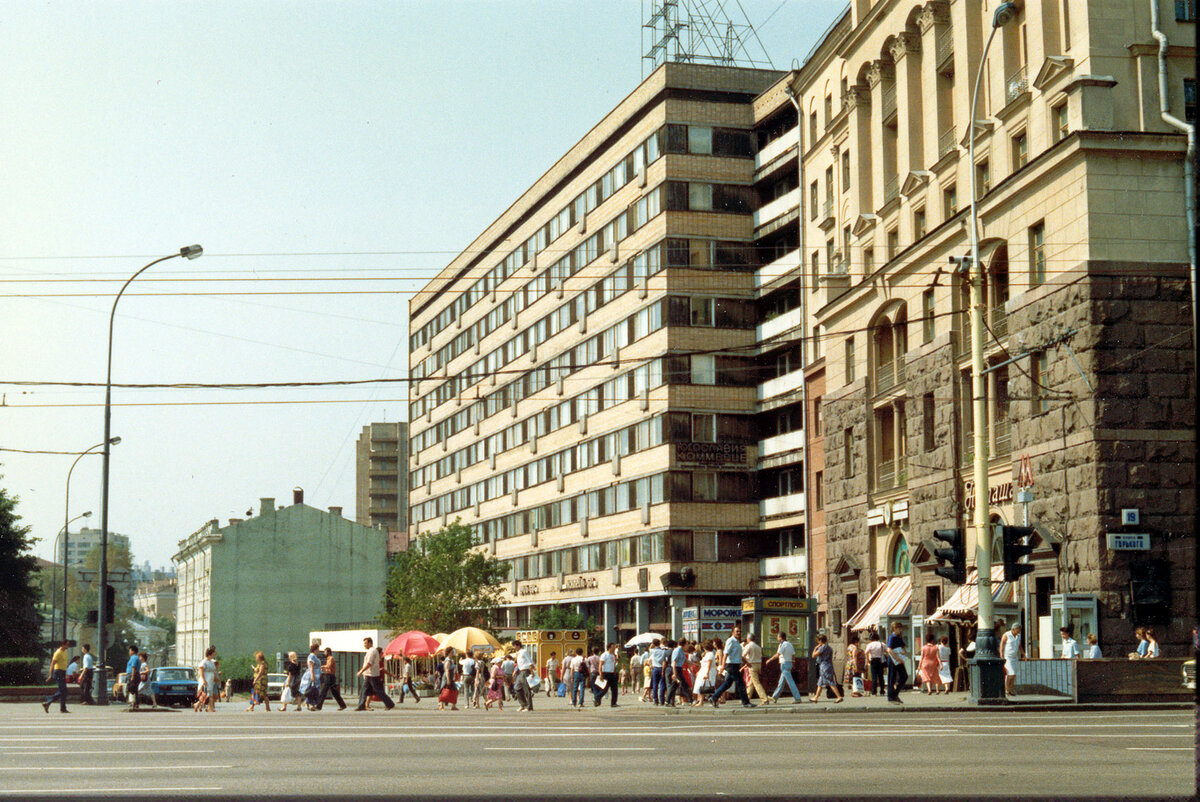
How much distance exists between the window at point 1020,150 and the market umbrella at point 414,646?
80.4 ft

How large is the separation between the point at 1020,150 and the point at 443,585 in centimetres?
4131

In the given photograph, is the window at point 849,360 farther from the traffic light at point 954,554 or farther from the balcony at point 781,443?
the traffic light at point 954,554

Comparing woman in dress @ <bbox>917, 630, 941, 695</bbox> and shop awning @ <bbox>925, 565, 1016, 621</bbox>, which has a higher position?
shop awning @ <bbox>925, 565, 1016, 621</bbox>

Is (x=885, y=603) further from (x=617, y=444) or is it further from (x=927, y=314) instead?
(x=617, y=444)

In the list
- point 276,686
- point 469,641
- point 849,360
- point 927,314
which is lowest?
point 276,686

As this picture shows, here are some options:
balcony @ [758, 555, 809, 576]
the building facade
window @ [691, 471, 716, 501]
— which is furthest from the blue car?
the building facade

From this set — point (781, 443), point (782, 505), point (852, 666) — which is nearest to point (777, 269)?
point (781, 443)

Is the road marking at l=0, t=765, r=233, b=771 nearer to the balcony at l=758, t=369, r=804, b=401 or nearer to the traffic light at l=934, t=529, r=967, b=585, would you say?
the traffic light at l=934, t=529, r=967, b=585

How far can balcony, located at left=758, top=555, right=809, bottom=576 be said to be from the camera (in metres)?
59.4

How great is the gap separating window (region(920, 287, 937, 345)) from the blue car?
2481 cm

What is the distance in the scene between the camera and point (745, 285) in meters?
64.8

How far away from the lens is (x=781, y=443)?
6197cm

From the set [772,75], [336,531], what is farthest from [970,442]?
[336,531]

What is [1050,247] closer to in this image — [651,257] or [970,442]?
[970,442]
